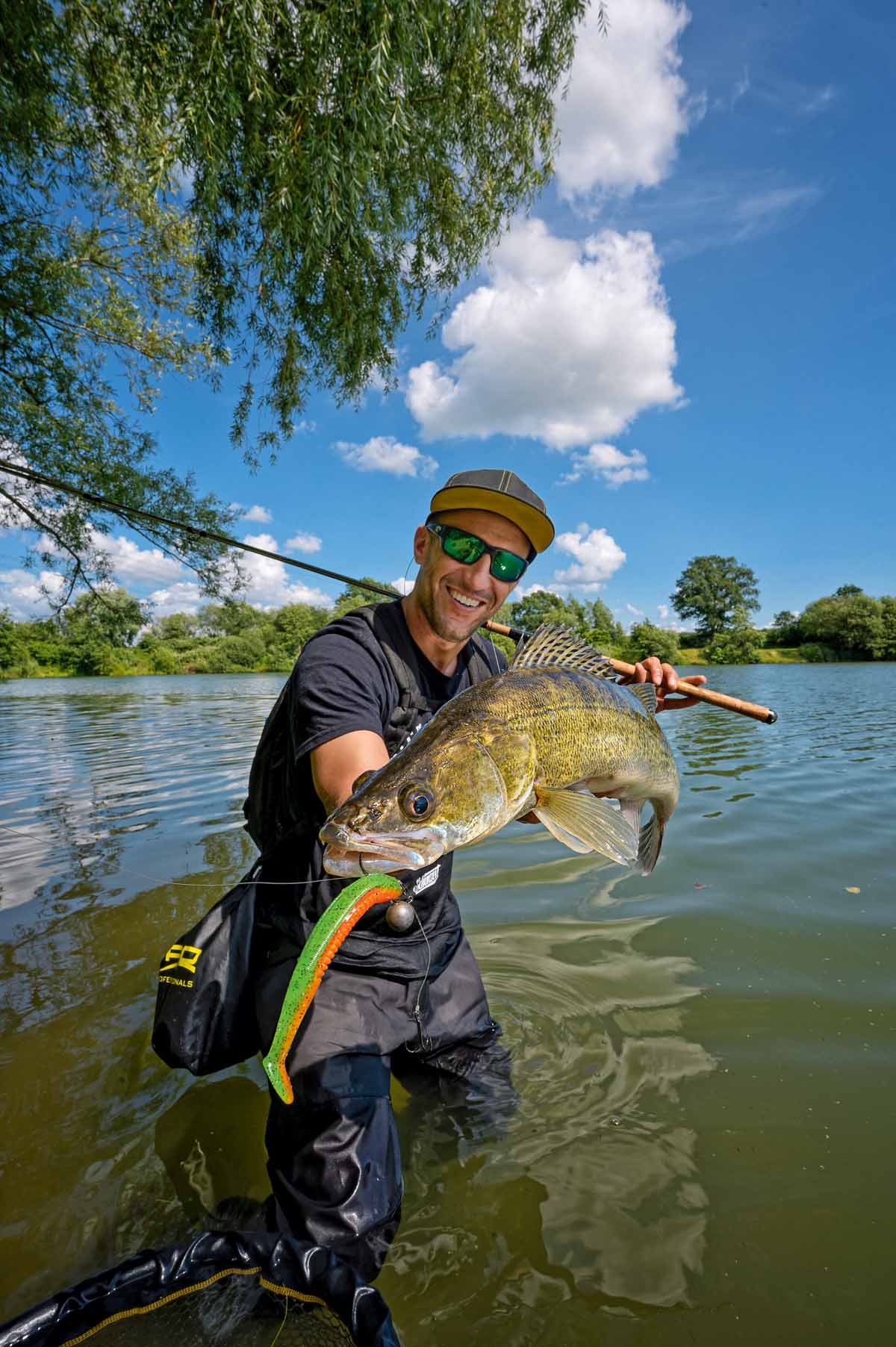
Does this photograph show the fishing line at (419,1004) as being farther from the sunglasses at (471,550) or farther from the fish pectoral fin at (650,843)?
the sunglasses at (471,550)

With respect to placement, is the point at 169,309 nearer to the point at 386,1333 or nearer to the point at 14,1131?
the point at 14,1131

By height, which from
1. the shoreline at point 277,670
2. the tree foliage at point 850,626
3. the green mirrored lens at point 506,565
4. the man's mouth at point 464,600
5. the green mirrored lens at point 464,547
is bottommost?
the shoreline at point 277,670

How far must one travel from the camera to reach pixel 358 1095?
90.5 inches

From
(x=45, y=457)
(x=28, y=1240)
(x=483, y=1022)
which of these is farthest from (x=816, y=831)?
(x=45, y=457)

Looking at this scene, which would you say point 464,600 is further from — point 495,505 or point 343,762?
point 343,762

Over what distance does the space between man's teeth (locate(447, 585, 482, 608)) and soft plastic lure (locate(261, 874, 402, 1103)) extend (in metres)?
1.60

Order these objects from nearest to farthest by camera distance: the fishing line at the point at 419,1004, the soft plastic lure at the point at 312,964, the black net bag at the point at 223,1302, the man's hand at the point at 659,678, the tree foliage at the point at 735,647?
the soft plastic lure at the point at 312,964
the black net bag at the point at 223,1302
the fishing line at the point at 419,1004
the man's hand at the point at 659,678
the tree foliage at the point at 735,647

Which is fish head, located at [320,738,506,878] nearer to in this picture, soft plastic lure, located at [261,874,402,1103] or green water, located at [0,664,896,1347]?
soft plastic lure, located at [261,874,402,1103]

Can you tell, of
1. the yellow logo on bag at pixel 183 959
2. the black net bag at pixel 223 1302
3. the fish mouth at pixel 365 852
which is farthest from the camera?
the yellow logo on bag at pixel 183 959

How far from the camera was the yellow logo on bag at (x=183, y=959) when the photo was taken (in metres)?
2.50

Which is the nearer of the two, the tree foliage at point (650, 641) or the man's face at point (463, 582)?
the man's face at point (463, 582)

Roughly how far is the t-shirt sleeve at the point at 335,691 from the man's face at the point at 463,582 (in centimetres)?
39

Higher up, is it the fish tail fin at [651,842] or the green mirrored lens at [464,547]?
the green mirrored lens at [464,547]

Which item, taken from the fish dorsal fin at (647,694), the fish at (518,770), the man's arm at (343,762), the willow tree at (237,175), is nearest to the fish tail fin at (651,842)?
the fish at (518,770)
